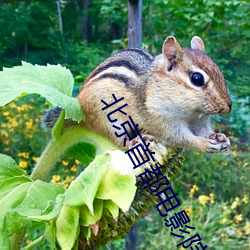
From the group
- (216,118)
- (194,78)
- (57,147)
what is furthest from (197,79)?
(216,118)

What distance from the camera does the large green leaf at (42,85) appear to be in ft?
1.91

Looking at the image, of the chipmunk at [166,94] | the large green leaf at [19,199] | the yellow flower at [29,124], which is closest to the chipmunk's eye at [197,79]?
the chipmunk at [166,94]

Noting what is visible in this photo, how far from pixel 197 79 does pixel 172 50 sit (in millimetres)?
75

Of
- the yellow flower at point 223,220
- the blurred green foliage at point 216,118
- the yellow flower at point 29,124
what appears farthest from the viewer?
the yellow flower at point 29,124

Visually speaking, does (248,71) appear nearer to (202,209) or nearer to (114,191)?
(202,209)

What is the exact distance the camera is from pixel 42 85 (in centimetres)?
62

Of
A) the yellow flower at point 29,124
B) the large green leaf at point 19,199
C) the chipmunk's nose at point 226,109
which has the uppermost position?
the chipmunk's nose at point 226,109

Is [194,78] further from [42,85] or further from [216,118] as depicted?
[216,118]

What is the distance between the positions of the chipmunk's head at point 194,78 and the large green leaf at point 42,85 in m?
0.19

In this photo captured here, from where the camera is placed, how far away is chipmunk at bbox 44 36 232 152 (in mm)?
721

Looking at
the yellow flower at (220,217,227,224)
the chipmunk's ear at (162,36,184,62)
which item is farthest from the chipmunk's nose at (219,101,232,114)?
the yellow flower at (220,217,227,224)

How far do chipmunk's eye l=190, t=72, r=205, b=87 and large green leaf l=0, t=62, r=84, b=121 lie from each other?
0.67ft

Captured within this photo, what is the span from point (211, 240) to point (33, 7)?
2.71 m

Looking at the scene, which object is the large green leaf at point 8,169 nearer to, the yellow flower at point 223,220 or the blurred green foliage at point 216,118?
the blurred green foliage at point 216,118
